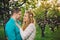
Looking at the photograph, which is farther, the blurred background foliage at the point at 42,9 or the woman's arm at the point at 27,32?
the blurred background foliage at the point at 42,9

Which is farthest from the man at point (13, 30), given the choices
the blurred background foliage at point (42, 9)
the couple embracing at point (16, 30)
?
the blurred background foliage at point (42, 9)

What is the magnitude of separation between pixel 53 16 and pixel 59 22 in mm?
174

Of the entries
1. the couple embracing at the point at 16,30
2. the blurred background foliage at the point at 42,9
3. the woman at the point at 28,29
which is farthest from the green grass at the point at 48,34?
the couple embracing at the point at 16,30

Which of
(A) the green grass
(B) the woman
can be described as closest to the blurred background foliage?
(A) the green grass

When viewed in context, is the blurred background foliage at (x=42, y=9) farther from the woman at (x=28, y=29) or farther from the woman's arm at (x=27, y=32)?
the woman's arm at (x=27, y=32)

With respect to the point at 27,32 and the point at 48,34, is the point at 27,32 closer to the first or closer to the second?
the point at 27,32

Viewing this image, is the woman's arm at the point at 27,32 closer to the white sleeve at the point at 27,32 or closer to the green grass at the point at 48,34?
the white sleeve at the point at 27,32

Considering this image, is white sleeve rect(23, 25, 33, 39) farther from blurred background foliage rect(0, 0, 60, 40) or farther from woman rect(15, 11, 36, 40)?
blurred background foliage rect(0, 0, 60, 40)

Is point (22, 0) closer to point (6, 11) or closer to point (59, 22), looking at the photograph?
point (6, 11)

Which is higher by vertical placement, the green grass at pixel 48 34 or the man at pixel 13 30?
the man at pixel 13 30

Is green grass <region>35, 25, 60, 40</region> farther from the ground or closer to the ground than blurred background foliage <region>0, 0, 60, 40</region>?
closer to the ground

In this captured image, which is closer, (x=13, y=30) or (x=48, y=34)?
(x=13, y=30)

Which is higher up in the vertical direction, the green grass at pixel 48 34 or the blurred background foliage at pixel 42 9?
the blurred background foliage at pixel 42 9

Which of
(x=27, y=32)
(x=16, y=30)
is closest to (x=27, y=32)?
(x=27, y=32)
